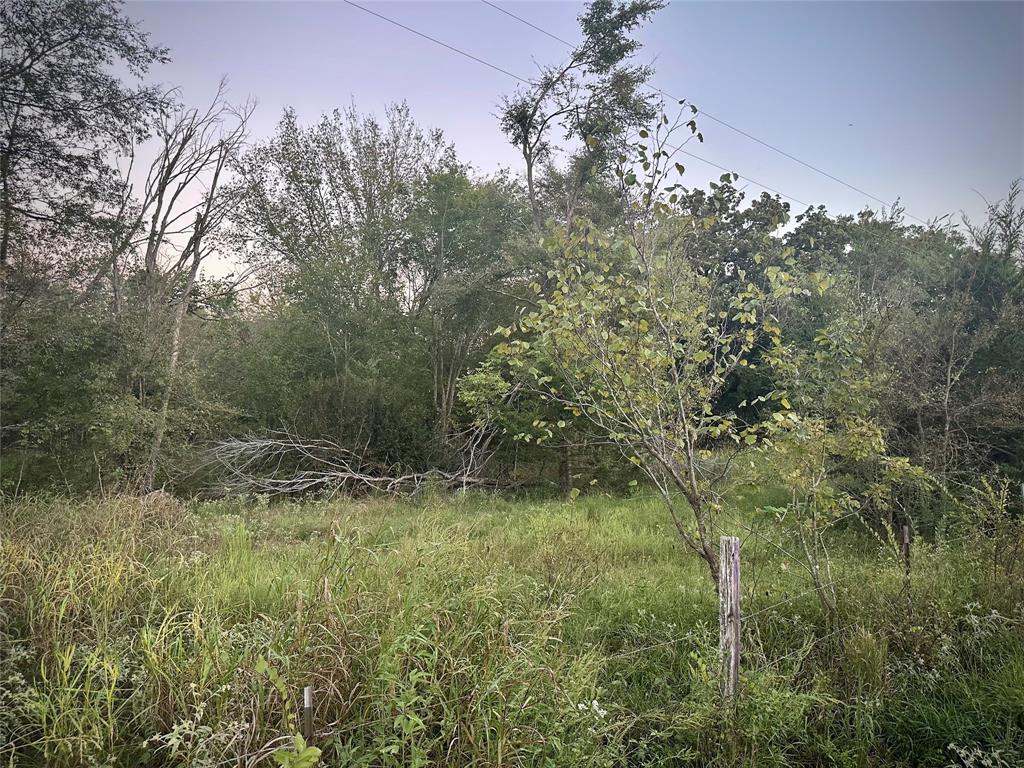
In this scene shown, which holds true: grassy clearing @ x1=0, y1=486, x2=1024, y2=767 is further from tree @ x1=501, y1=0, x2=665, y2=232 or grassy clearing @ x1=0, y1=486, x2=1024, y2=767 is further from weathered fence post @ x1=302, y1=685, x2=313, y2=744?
tree @ x1=501, y1=0, x2=665, y2=232

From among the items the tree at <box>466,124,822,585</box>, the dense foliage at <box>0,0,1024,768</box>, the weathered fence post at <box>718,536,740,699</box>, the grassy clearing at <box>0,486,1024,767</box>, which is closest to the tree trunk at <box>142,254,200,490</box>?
the dense foliage at <box>0,0,1024,768</box>

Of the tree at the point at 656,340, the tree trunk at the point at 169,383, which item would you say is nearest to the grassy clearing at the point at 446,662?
the tree at the point at 656,340

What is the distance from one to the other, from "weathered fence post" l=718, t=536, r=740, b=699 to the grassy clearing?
0.08 metres

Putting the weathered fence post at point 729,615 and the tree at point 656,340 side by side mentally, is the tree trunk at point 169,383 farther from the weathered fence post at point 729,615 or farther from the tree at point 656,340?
the weathered fence post at point 729,615

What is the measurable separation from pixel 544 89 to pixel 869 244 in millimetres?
12372

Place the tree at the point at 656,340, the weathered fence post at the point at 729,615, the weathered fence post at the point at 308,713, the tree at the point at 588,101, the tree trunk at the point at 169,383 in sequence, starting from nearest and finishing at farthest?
the weathered fence post at the point at 308,713
the weathered fence post at the point at 729,615
the tree at the point at 656,340
the tree trunk at the point at 169,383
the tree at the point at 588,101

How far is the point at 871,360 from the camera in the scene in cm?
541

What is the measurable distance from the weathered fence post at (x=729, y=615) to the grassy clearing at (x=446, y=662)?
0.27 feet

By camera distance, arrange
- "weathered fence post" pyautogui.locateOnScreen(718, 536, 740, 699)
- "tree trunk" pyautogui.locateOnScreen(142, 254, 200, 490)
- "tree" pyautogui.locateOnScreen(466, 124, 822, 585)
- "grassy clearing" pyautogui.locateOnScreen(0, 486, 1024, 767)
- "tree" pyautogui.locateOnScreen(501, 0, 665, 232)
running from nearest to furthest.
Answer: "grassy clearing" pyautogui.locateOnScreen(0, 486, 1024, 767), "weathered fence post" pyautogui.locateOnScreen(718, 536, 740, 699), "tree" pyautogui.locateOnScreen(466, 124, 822, 585), "tree trunk" pyautogui.locateOnScreen(142, 254, 200, 490), "tree" pyautogui.locateOnScreen(501, 0, 665, 232)

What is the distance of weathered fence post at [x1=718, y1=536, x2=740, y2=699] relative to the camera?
219 cm

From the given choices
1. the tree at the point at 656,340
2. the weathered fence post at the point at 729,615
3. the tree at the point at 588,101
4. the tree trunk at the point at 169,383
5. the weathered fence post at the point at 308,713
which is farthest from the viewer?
the tree at the point at 588,101

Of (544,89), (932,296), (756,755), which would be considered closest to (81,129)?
(756,755)

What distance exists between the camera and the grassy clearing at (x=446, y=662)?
5.36ft

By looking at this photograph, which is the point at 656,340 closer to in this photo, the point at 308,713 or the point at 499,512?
the point at 308,713
